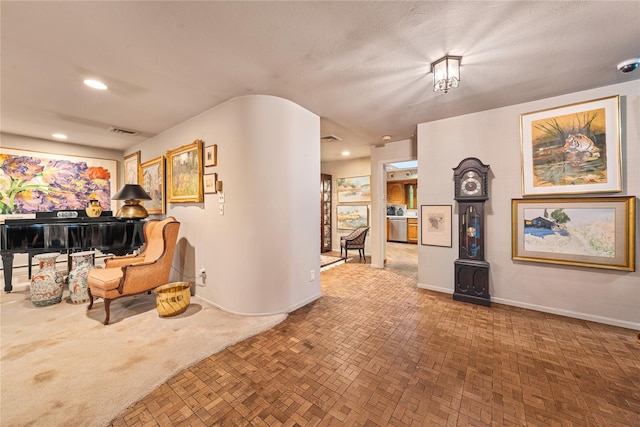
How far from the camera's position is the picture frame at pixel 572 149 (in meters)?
2.57

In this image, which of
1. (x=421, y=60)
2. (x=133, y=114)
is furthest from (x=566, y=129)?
(x=133, y=114)

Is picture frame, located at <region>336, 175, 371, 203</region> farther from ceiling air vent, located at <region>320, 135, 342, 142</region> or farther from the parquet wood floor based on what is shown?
the parquet wood floor

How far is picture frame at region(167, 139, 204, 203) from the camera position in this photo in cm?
333

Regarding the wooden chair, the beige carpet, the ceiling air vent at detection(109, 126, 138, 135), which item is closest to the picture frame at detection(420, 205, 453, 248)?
the wooden chair

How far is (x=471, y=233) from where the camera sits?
3.28 metres

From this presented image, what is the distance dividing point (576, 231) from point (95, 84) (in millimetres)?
5608

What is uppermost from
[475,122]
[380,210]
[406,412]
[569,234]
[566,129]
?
[475,122]

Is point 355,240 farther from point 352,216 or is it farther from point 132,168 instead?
point 132,168

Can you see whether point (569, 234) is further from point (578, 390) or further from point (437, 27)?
point (437, 27)

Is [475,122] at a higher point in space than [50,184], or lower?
higher

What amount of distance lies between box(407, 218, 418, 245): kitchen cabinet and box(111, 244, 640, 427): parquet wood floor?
540cm

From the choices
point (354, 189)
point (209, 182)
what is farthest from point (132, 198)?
point (354, 189)

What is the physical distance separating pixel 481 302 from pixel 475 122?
2454mm

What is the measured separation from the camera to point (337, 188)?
6.77 metres
